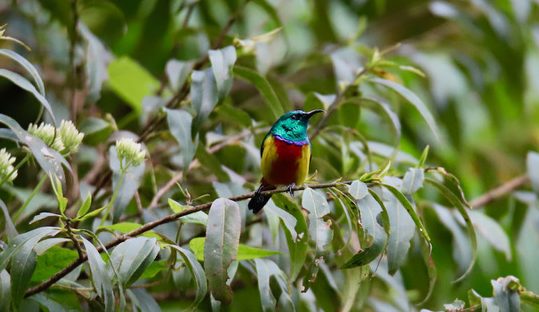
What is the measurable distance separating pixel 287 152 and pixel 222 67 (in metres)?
0.28

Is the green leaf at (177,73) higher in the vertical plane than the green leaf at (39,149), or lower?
lower

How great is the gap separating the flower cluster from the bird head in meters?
0.65

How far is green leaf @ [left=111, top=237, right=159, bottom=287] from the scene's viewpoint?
5.26 feet

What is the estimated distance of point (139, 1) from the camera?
132 inches

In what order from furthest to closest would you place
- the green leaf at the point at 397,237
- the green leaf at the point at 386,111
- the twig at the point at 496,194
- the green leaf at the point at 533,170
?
the twig at the point at 496,194 < the green leaf at the point at 533,170 < the green leaf at the point at 386,111 < the green leaf at the point at 397,237

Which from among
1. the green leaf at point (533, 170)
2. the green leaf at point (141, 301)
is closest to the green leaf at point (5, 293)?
the green leaf at point (141, 301)

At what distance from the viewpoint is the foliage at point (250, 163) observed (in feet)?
5.62

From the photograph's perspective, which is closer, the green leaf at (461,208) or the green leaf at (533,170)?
the green leaf at (461,208)

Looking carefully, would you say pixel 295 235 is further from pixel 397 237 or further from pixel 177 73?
pixel 177 73

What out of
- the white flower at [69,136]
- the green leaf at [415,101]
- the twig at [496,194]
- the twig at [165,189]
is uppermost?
the white flower at [69,136]

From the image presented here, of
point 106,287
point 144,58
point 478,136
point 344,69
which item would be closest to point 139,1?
point 144,58

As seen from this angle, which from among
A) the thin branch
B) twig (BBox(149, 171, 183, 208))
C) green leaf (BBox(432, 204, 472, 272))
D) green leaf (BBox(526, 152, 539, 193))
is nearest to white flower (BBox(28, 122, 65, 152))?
the thin branch

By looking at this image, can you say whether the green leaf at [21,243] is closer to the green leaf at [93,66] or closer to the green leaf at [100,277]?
the green leaf at [100,277]

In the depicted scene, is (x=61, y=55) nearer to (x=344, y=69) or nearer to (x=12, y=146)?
(x=12, y=146)
